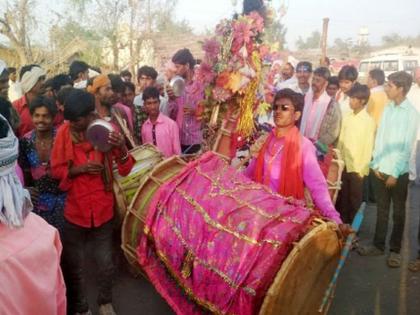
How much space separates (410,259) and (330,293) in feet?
7.26

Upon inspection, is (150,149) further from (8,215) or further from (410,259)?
(410,259)

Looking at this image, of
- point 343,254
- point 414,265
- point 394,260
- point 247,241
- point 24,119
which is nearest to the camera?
point 247,241

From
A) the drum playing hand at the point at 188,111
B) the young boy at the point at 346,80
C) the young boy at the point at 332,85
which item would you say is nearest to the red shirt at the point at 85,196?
the drum playing hand at the point at 188,111

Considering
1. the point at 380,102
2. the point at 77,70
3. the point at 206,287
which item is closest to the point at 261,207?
the point at 206,287

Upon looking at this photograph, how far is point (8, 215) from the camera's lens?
5.08 ft

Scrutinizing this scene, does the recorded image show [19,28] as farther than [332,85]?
Yes

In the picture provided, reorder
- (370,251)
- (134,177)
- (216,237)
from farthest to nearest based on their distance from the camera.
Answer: (370,251) → (134,177) → (216,237)

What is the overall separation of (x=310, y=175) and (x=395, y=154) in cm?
163

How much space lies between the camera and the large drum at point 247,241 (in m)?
2.32

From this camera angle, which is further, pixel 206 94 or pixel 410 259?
pixel 410 259

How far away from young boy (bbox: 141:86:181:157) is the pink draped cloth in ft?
4.50

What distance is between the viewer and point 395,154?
4.33m

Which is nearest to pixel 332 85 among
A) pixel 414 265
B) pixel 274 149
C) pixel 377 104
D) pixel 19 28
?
pixel 377 104

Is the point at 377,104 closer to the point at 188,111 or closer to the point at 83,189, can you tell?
the point at 188,111
